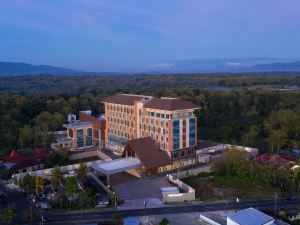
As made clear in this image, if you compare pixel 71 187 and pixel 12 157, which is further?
pixel 12 157

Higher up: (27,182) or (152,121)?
(152,121)

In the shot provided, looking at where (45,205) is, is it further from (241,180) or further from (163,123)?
(241,180)

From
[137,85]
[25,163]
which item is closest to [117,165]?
[25,163]

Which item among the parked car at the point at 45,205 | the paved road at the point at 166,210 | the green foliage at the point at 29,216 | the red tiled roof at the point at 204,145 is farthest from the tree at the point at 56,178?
the red tiled roof at the point at 204,145

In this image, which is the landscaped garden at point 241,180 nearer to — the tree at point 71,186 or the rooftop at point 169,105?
the rooftop at point 169,105

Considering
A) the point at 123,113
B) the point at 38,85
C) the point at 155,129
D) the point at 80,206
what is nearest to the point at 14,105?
the point at 123,113
